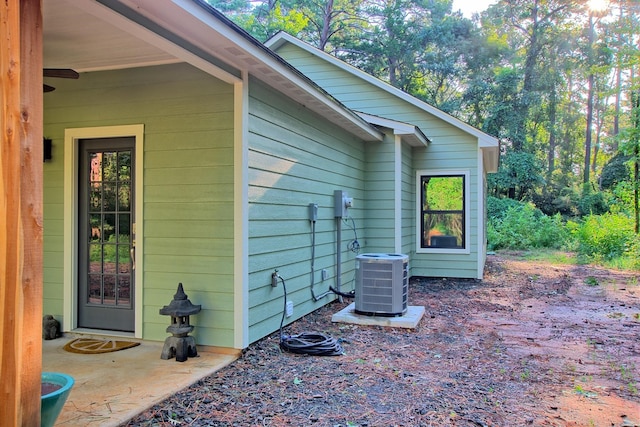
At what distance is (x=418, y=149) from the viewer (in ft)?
29.7

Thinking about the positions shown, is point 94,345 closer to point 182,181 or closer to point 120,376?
point 120,376

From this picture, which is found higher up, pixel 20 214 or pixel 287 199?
pixel 287 199

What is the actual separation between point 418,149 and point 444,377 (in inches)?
237

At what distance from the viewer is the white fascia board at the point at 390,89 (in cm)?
860

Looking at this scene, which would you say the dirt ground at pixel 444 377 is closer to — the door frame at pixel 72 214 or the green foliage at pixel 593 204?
the door frame at pixel 72 214

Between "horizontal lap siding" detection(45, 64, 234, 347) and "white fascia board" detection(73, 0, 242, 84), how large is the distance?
356mm

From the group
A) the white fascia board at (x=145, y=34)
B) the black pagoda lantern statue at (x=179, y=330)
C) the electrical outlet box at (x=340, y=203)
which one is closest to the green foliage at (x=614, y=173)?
the electrical outlet box at (x=340, y=203)

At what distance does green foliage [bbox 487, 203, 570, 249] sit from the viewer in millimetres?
16250

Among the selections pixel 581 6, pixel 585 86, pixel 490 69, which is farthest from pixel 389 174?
pixel 585 86

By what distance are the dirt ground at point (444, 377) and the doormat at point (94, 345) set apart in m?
1.11

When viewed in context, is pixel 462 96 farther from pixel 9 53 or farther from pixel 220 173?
pixel 9 53

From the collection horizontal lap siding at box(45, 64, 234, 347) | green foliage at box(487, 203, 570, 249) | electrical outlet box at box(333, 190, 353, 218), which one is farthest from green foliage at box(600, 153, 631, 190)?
horizontal lap siding at box(45, 64, 234, 347)

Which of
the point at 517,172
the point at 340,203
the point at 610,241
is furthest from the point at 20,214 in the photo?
the point at 517,172

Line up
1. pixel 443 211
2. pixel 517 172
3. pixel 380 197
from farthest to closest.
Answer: pixel 517 172 < pixel 443 211 < pixel 380 197
